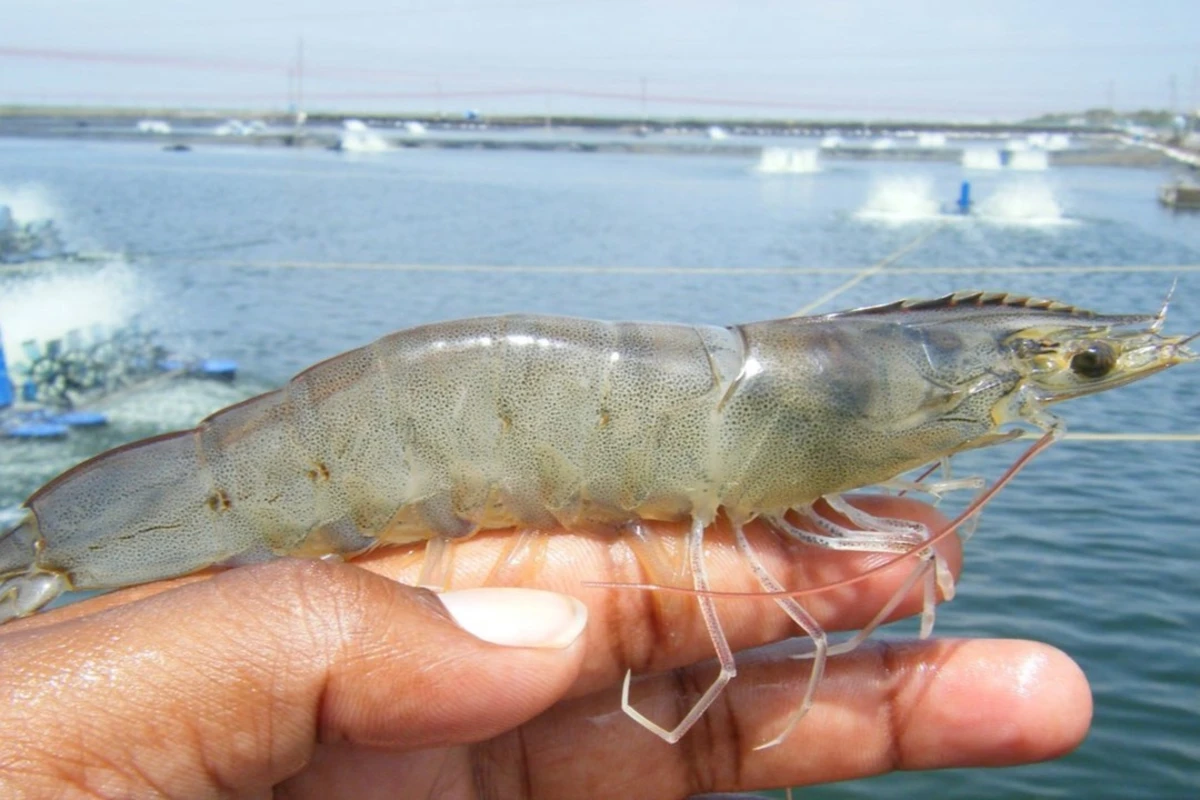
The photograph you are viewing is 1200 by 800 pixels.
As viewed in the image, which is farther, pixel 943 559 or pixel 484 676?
pixel 943 559

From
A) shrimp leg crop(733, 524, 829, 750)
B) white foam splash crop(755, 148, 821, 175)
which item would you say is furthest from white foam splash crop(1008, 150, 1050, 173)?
shrimp leg crop(733, 524, 829, 750)

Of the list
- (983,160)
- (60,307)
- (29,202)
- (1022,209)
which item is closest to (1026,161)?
(983,160)

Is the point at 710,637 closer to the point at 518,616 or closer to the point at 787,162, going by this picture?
the point at 518,616

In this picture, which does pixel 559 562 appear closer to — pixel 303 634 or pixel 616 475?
pixel 616 475

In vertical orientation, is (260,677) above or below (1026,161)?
below

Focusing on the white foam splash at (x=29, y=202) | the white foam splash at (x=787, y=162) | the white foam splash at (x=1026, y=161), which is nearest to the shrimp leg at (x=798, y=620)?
the white foam splash at (x=29, y=202)

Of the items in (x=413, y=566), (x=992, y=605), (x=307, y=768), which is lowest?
(x=992, y=605)

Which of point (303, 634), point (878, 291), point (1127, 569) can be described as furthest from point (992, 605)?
point (878, 291)

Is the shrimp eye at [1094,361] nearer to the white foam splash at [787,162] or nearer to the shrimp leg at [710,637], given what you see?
the shrimp leg at [710,637]
